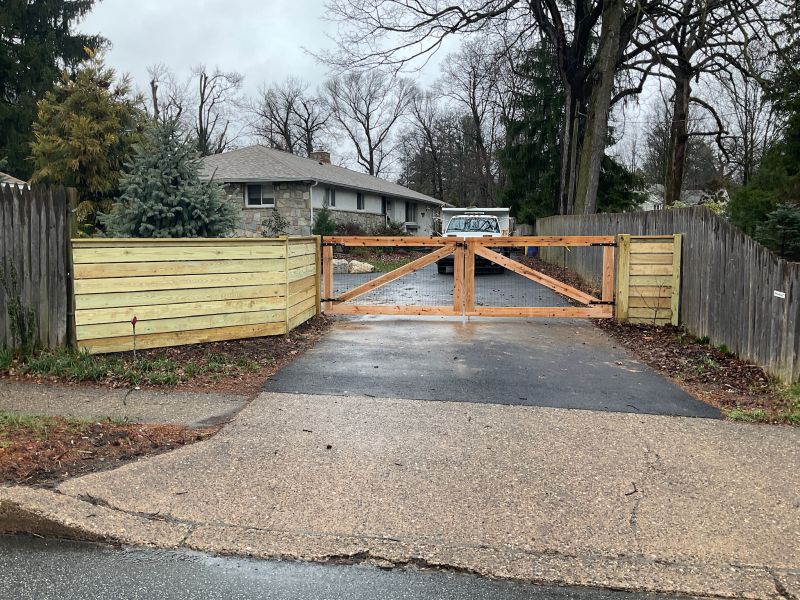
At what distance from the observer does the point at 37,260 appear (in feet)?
23.5

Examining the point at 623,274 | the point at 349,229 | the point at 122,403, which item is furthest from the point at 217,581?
the point at 349,229

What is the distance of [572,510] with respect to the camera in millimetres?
3969

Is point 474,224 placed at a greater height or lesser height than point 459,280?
greater

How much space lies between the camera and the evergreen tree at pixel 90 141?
21.2 m

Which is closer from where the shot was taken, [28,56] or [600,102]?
[600,102]

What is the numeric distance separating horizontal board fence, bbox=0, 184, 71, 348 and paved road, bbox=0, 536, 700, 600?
4318mm

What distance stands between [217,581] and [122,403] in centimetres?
331

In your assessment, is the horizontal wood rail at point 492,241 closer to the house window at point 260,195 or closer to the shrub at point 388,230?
the house window at point 260,195

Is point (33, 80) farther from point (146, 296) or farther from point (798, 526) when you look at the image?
point (798, 526)

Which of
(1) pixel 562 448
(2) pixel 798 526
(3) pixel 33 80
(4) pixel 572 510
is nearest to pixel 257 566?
(4) pixel 572 510

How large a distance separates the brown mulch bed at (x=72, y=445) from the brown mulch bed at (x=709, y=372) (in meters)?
4.87

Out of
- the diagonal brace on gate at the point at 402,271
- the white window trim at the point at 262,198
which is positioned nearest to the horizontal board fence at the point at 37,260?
the diagonal brace on gate at the point at 402,271

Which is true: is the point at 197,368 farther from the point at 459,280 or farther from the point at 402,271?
the point at 459,280

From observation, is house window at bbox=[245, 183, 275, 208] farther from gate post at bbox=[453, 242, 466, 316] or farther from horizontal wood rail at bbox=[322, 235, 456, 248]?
gate post at bbox=[453, 242, 466, 316]
